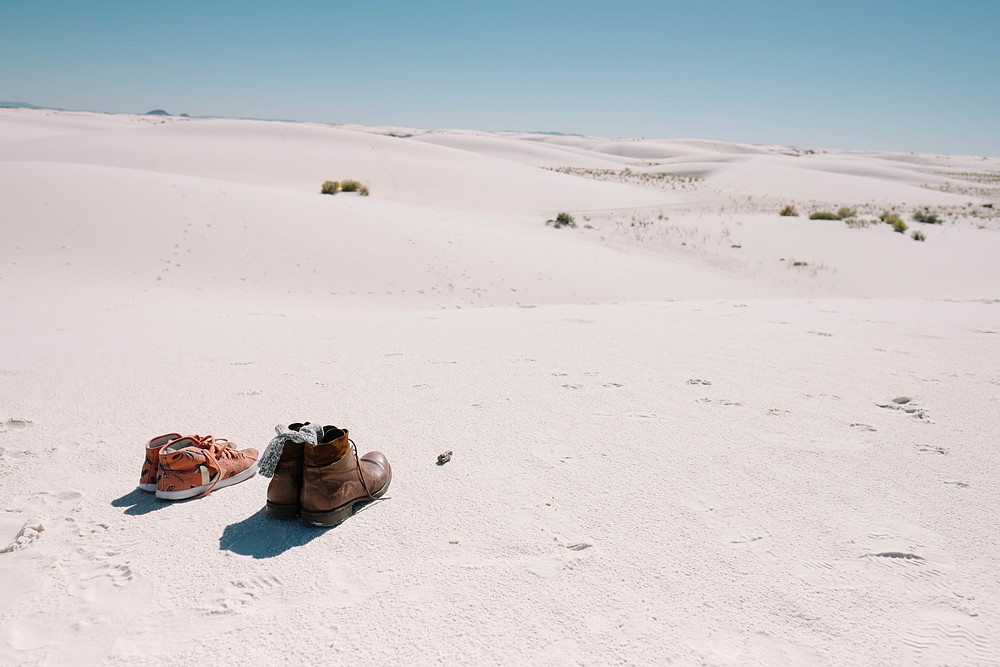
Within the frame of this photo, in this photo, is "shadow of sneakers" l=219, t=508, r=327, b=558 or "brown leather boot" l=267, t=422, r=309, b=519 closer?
"shadow of sneakers" l=219, t=508, r=327, b=558

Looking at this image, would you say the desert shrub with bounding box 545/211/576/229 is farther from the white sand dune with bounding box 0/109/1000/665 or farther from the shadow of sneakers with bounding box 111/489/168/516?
the shadow of sneakers with bounding box 111/489/168/516

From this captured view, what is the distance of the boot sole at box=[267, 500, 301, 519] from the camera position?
258 centimetres

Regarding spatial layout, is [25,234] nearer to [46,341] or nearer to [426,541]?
[46,341]

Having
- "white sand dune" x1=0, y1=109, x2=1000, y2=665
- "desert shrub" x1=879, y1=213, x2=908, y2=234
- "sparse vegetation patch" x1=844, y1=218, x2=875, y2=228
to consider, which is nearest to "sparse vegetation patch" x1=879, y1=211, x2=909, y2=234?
"desert shrub" x1=879, y1=213, x2=908, y2=234

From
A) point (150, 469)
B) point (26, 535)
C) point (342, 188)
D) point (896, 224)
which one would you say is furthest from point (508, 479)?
point (896, 224)

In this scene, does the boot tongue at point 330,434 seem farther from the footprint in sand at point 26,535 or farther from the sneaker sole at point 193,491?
the footprint in sand at point 26,535

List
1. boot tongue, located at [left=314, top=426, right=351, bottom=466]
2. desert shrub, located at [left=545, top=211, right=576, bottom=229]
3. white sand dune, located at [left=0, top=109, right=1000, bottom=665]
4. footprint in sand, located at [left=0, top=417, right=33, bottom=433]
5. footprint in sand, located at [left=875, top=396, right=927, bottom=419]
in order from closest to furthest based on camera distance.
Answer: white sand dune, located at [left=0, top=109, right=1000, bottom=665]
boot tongue, located at [left=314, top=426, right=351, bottom=466]
footprint in sand, located at [left=0, top=417, right=33, bottom=433]
footprint in sand, located at [left=875, top=396, right=927, bottom=419]
desert shrub, located at [left=545, top=211, right=576, bottom=229]

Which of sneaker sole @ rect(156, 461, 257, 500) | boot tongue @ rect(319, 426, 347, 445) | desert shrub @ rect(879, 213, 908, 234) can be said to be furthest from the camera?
desert shrub @ rect(879, 213, 908, 234)

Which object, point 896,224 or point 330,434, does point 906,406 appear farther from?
point 896,224

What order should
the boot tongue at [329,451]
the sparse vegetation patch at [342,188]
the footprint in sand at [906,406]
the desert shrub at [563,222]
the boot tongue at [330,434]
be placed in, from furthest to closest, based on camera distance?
the sparse vegetation patch at [342,188] < the desert shrub at [563,222] < the footprint in sand at [906,406] < the boot tongue at [330,434] < the boot tongue at [329,451]

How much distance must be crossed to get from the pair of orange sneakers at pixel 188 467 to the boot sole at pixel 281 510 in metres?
0.42

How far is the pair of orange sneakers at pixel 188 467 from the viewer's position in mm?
2725

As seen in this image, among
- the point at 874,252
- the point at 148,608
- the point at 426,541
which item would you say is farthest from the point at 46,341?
the point at 874,252

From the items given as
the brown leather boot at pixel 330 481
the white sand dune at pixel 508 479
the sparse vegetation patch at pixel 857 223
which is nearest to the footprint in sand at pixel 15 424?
the white sand dune at pixel 508 479
